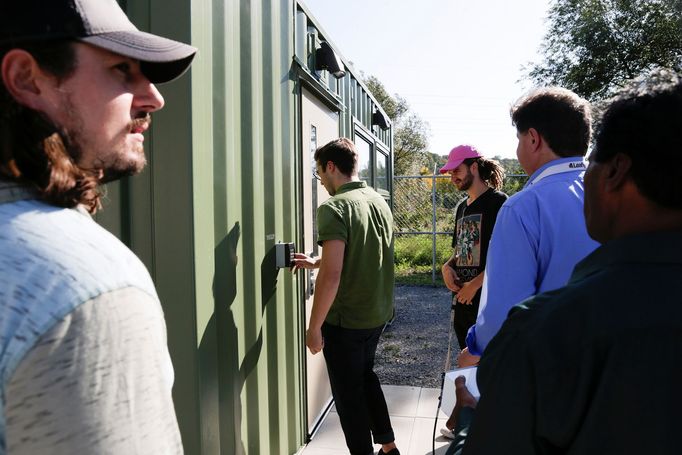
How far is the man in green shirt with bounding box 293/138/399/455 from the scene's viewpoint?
3268 mm

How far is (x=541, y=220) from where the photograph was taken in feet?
7.01

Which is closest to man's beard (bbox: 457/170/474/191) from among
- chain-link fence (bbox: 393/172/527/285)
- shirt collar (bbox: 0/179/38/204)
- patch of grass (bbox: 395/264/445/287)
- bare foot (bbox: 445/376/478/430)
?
bare foot (bbox: 445/376/478/430)

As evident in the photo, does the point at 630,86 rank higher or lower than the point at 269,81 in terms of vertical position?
lower

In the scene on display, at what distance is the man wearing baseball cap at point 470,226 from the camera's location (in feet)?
12.7

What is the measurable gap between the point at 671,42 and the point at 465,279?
61.4 feet

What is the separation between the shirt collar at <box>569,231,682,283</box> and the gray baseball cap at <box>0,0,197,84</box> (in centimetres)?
96

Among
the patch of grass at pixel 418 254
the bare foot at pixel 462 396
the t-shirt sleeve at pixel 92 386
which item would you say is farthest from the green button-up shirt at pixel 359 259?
the patch of grass at pixel 418 254

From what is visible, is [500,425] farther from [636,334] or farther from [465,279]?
[465,279]

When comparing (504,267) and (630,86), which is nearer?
(630,86)

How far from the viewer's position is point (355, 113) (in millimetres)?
6199

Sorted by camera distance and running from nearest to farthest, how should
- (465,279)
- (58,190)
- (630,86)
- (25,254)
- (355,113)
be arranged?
(25,254), (58,190), (630,86), (465,279), (355,113)

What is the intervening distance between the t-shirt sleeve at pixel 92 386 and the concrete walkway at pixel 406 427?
3.29m

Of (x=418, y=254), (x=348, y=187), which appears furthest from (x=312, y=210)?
(x=418, y=254)

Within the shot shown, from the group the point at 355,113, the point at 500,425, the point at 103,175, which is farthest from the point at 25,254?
the point at 355,113
